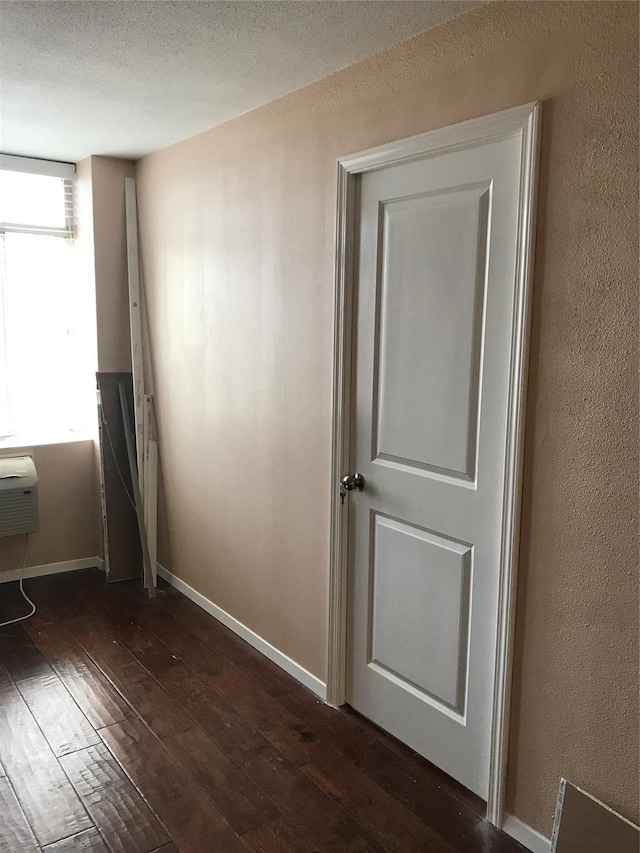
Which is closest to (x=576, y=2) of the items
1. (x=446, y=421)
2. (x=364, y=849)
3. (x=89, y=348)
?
(x=446, y=421)

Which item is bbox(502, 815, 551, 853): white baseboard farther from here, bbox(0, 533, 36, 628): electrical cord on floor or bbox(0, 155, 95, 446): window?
bbox(0, 155, 95, 446): window

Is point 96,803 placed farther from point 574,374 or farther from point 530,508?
point 574,374

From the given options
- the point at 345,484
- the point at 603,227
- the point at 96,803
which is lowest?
the point at 96,803

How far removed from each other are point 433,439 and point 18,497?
2.56m

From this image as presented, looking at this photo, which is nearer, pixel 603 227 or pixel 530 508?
pixel 603 227

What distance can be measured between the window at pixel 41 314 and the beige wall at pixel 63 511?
0.12 meters

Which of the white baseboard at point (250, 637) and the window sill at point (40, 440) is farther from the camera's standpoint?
the window sill at point (40, 440)

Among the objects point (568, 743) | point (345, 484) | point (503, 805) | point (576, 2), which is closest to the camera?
point (576, 2)

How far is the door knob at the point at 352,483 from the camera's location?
2617 millimetres

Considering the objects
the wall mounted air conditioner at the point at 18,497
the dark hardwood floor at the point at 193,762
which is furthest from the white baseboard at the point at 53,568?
the dark hardwood floor at the point at 193,762

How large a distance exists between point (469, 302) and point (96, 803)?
1969 mm

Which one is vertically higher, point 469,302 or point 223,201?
point 223,201

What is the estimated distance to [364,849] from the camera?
2.05 m

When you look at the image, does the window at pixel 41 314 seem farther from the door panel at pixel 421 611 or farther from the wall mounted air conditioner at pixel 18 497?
the door panel at pixel 421 611
